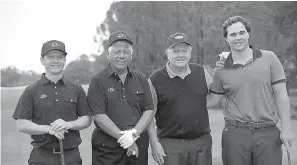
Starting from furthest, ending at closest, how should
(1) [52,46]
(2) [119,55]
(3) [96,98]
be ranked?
(2) [119,55] < (3) [96,98] < (1) [52,46]

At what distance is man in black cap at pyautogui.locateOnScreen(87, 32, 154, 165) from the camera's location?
12.3 ft

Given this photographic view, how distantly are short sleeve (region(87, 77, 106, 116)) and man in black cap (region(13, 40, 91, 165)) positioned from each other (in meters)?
0.11

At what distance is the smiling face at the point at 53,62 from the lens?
12.1ft

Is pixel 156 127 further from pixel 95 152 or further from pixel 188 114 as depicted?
pixel 95 152

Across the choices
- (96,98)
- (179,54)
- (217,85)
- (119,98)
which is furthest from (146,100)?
(217,85)

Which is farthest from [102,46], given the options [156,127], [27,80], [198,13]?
[156,127]

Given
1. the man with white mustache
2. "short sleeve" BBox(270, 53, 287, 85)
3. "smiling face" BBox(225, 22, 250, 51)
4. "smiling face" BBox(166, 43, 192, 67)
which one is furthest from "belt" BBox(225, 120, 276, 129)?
"smiling face" BBox(166, 43, 192, 67)

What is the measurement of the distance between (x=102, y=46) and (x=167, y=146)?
48.6 ft

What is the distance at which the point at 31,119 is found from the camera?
3.64 meters

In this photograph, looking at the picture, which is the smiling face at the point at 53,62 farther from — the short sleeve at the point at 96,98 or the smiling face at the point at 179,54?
the smiling face at the point at 179,54

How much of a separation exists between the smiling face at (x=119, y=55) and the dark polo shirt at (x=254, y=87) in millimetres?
1151

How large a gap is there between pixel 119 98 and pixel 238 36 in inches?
58.9

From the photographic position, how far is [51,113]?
3559 millimetres

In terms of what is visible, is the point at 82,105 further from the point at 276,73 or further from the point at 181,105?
the point at 276,73
